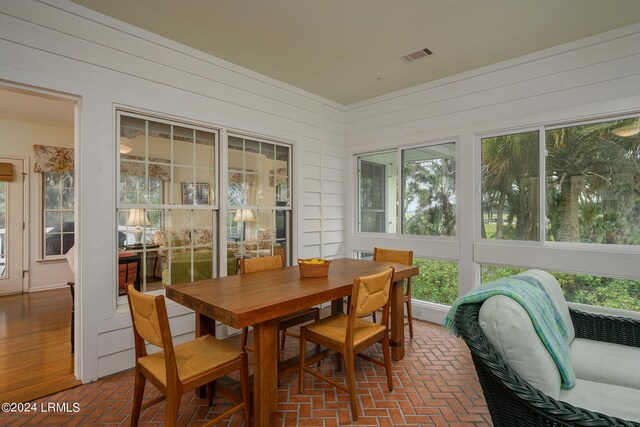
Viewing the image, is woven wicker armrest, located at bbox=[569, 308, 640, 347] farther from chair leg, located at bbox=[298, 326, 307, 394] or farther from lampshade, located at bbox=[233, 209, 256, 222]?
lampshade, located at bbox=[233, 209, 256, 222]

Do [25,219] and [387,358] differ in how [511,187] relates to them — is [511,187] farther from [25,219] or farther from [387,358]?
[25,219]

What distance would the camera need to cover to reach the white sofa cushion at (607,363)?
5.50 feet

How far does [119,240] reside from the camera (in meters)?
2.88

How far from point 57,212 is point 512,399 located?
7.20 metres

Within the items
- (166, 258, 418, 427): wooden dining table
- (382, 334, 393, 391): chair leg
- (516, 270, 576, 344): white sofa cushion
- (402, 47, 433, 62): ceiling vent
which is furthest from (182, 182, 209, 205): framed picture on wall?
(516, 270, 576, 344): white sofa cushion

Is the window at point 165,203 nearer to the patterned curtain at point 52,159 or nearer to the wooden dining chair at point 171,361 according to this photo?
the wooden dining chair at point 171,361

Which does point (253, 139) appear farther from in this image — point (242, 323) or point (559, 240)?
point (559, 240)

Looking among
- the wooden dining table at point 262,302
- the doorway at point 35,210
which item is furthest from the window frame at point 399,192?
the doorway at point 35,210

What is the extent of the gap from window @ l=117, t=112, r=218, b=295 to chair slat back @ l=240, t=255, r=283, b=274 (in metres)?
0.81

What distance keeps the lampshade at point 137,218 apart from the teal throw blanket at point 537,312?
2739 millimetres

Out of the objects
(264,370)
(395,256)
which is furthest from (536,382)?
(395,256)

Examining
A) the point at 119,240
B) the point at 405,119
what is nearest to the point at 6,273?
the point at 119,240

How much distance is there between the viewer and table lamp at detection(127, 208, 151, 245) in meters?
2.95

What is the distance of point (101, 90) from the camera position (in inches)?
105
